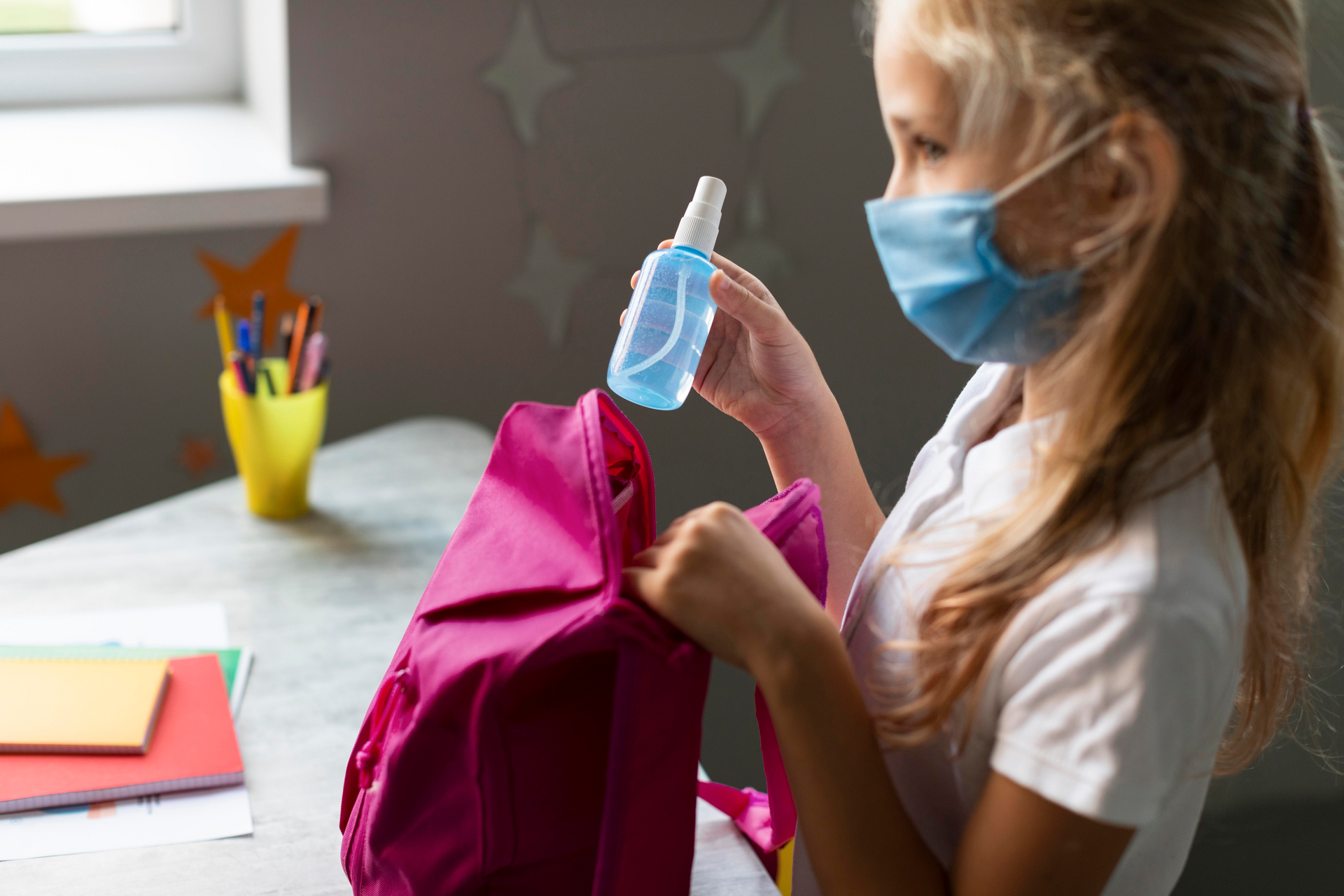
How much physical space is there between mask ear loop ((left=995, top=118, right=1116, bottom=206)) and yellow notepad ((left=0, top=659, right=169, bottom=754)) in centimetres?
63

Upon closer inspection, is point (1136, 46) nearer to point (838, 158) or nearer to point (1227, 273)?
point (1227, 273)

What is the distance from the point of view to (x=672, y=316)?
2.48 ft

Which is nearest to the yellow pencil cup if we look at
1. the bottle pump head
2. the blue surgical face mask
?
the bottle pump head

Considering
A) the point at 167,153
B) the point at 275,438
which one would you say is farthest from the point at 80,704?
the point at 167,153

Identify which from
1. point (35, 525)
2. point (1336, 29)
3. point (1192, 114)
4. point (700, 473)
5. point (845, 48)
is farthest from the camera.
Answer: point (700, 473)

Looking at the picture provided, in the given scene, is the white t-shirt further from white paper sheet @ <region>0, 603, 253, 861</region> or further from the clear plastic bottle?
white paper sheet @ <region>0, 603, 253, 861</region>

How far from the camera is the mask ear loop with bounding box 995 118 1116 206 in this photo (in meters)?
0.51

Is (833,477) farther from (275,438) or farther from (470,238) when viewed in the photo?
(470,238)

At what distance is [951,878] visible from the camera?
0.56 m

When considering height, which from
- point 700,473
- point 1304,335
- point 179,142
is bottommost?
point 700,473

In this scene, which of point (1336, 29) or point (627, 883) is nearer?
point (627, 883)

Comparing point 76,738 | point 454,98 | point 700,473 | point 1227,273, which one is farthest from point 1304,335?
point 700,473

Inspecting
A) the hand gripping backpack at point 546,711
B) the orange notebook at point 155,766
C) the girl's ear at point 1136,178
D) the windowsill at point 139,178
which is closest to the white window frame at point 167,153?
the windowsill at point 139,178

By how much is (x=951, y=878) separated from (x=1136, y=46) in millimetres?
401
